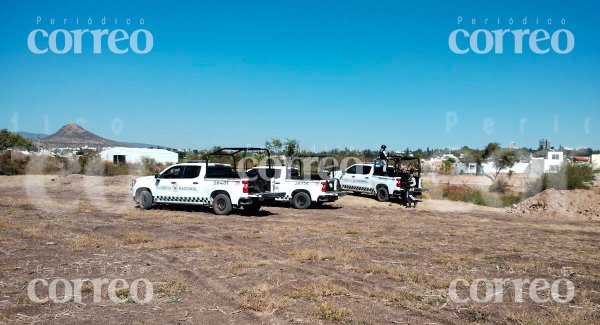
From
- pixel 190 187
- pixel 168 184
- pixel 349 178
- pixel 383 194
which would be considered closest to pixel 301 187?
pixel 190 187

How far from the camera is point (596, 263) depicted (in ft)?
32.1

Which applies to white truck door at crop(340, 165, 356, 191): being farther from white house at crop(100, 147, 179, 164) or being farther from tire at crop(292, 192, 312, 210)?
white house at crop(100, 147, 179, 164)

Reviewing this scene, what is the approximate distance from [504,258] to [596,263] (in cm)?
190

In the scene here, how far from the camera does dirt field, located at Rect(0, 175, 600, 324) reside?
6199 millimetres

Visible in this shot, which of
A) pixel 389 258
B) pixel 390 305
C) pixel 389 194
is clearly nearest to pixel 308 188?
pixel 389 194

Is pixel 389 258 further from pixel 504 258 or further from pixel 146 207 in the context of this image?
pixel 146 207

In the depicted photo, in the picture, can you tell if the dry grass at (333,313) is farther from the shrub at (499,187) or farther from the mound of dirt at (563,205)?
the shrub at (499,187)

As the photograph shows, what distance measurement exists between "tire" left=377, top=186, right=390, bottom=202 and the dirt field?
516 cm

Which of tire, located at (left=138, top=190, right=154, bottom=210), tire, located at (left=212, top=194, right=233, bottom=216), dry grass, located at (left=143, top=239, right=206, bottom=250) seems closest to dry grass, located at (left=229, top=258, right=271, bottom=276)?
dry grass, located at (left=143, top=239, right=206, bottom=250)

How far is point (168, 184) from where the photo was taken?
16.8 metres

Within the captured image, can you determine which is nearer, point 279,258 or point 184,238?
point 279,258

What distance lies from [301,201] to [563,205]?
42.6 ft

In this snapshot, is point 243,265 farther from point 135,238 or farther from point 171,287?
point 135,238

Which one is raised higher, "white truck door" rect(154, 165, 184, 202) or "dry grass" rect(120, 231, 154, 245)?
"white truck door" rect(154, 165, 184, 202)
